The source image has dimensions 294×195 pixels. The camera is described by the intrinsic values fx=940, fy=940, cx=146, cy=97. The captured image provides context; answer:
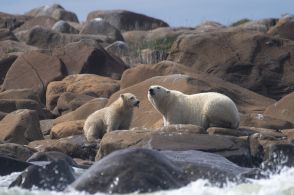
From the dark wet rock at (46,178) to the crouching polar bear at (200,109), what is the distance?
5719mm

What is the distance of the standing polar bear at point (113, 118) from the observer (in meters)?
21.1

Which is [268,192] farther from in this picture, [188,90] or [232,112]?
[188,90]

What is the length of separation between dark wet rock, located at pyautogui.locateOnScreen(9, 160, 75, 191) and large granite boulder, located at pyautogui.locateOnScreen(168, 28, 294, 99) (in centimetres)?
1397

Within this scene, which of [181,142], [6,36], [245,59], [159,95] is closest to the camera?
[181,142]

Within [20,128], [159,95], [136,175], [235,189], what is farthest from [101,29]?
[136,175]

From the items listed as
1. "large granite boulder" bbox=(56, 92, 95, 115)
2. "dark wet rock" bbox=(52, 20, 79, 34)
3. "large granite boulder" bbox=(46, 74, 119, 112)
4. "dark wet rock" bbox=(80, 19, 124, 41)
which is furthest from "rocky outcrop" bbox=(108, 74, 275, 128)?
"dark wet rock" bbox=(52, 20, 79, 34)

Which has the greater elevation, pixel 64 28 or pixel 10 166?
pixel 10 166

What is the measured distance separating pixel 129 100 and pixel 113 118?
2.07 feet

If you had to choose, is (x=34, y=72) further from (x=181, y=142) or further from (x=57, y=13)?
(x=57, y=13)

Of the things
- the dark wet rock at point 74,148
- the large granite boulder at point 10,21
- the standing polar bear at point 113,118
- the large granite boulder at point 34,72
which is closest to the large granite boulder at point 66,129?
the standing polar bear at point 113,118

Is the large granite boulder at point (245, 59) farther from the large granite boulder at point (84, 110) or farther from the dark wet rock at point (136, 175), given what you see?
the dark wet rock at point (136, 175)

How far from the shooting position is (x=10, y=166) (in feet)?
52.4

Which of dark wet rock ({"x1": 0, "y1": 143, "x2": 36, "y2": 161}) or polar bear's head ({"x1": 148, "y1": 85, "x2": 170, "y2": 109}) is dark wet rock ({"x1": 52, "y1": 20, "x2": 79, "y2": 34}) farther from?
dark wet rock ({"x1": 0, "y1": 143, "x2": 36, "y2": 161})

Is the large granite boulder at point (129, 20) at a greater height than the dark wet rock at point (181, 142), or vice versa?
the dark wet rock at point (181, 142)
